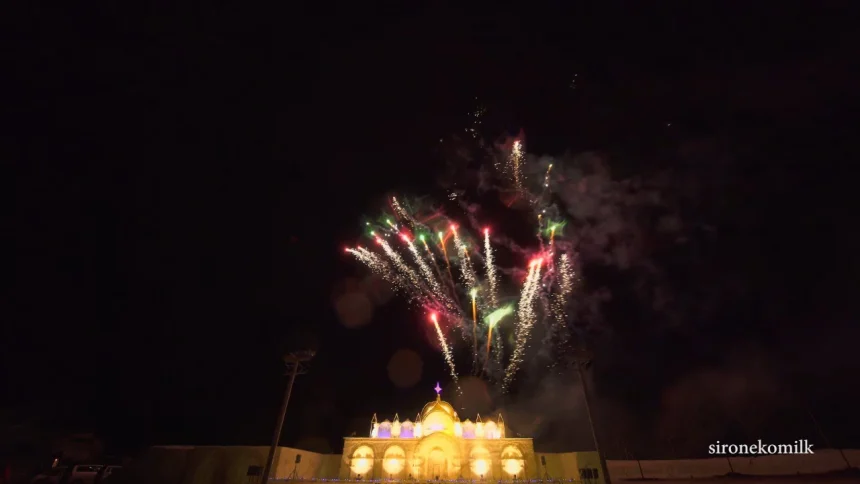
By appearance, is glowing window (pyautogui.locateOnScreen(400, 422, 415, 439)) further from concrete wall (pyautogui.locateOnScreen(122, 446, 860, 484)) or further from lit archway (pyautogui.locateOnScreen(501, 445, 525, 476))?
lit archway (pyautogui.locateOnScreen(501, 445, 525, 476))

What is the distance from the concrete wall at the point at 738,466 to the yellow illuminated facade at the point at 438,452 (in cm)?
784

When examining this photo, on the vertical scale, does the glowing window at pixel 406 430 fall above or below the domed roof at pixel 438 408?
below

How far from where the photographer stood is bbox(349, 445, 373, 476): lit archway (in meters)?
34.4

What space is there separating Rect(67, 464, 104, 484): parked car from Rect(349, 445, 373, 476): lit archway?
20.9 m

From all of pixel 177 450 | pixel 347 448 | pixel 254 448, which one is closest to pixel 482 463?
pixel 347 448

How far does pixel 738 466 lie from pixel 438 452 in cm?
2198

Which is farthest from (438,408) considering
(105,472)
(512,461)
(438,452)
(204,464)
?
(105,472)

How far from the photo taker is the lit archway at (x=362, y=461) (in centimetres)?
3441

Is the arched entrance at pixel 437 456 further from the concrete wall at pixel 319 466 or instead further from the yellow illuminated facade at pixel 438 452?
the concrete wall at pixel 319 466

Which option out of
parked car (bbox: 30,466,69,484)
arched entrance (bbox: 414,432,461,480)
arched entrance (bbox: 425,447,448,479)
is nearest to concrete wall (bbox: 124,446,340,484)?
parked car (bbox: 30,466,69,484)

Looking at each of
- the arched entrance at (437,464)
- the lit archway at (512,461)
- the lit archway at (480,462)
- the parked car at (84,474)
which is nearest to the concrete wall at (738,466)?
the lit archway at (512,461)

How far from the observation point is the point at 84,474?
35.3m

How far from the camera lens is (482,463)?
34.2m

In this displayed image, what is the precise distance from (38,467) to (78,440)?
14.9ft
